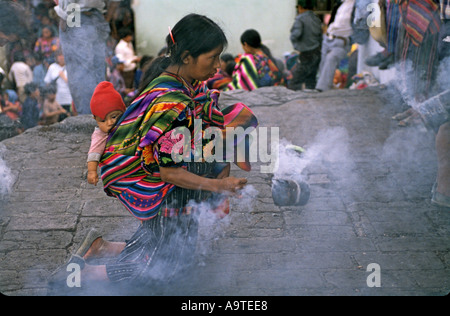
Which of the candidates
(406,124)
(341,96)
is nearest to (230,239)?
(406,124)

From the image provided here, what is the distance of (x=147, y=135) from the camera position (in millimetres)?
2344

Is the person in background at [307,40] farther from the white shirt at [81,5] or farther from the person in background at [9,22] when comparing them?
the person in background at [9,22]

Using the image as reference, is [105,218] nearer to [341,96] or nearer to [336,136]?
[336,136]

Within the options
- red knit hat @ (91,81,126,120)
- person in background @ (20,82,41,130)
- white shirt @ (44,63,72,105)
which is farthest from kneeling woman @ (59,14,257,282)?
white shirt @ (44,63,72,105)

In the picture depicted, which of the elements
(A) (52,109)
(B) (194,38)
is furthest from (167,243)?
(A) (52,109)

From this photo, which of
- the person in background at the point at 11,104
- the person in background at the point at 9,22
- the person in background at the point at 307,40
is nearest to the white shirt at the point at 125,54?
the person in background at the point at 11,104

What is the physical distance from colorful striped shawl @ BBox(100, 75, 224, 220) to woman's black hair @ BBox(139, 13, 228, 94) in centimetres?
12

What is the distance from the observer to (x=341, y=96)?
234 inches

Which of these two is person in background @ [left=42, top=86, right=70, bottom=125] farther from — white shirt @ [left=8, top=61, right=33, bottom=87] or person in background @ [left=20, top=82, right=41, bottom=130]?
white shirt @ [left=8, top=61, right=33, bottom=87]

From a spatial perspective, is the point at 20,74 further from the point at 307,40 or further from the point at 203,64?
the point at 203,64

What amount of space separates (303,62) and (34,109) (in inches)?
139

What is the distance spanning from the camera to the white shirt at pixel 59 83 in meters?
6.77

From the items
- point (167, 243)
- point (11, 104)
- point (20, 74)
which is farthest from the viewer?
point (20, 74)

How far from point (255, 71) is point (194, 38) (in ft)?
12.6
